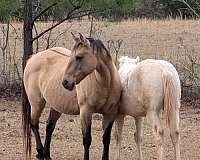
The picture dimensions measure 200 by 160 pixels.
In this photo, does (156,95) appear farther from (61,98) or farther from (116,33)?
(116,33)

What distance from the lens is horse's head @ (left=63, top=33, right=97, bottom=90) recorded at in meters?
5.87

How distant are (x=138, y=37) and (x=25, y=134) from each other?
11.0 meters

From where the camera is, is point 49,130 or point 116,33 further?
point 116,33

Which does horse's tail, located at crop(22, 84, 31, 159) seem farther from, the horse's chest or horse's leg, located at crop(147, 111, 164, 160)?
horse's leg, located at crop(147, 111, 164, 160)

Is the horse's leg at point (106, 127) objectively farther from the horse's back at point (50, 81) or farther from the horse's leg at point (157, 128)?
the horse's leg at point (157, 128)

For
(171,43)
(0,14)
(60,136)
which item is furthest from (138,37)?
(60,136)

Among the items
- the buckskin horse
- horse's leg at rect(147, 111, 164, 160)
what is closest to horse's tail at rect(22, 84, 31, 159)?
the buckskin horse

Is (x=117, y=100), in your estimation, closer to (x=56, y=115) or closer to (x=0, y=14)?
(x=56, y=115)

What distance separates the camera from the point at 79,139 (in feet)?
28.1

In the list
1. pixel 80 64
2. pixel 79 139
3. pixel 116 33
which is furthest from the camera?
pixel 116 33

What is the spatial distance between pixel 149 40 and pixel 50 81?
10722 millimetres

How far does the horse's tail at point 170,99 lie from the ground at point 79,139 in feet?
4.43

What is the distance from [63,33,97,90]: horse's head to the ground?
1.78 metres

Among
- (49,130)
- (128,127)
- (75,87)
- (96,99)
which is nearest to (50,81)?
(75,87)
